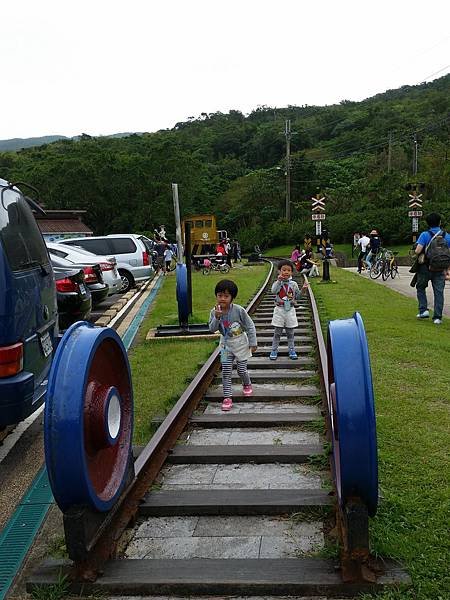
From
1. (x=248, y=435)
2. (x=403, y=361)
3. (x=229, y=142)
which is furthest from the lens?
(x=229, y=142)

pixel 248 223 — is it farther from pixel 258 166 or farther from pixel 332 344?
pixel 332 344

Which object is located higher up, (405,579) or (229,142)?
(229,142)

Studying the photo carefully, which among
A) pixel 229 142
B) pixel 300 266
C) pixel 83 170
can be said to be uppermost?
pixel 229 142

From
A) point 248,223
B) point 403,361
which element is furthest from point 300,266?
point 248,223

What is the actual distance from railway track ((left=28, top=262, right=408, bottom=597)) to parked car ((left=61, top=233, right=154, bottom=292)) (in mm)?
12792

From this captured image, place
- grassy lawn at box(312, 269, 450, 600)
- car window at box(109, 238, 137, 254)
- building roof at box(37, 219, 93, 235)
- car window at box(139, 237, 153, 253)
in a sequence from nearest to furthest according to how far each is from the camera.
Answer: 1. grassy lawn at box(312, 269, 450, 600)
2. car window at box(109, 238, 137, 254)
3. car window at box(139, 237, 153, 253)
4. building roof at box(37, 219, 93, 235)

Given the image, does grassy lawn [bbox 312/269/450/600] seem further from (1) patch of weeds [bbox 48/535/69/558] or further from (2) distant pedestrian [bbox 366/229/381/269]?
(2) distant pedestrian [bbox 366/229/381/269]

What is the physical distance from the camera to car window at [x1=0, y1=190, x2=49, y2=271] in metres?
4.49

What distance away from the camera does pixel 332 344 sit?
10.2ft

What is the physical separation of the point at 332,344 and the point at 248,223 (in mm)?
59961

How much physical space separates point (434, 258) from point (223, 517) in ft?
25.1

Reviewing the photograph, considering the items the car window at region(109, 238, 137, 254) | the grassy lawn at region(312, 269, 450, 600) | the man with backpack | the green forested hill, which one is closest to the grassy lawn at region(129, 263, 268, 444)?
the grassy lawn at region(312, 269, 450, 600)

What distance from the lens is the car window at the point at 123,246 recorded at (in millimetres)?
18219

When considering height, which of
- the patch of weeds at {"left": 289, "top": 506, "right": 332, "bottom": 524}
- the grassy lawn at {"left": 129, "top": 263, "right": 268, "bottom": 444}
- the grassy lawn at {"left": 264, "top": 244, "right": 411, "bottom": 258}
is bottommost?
the grassy lawn at {"left": 264, "top": 244, "right": 411, "bottom": 258}
